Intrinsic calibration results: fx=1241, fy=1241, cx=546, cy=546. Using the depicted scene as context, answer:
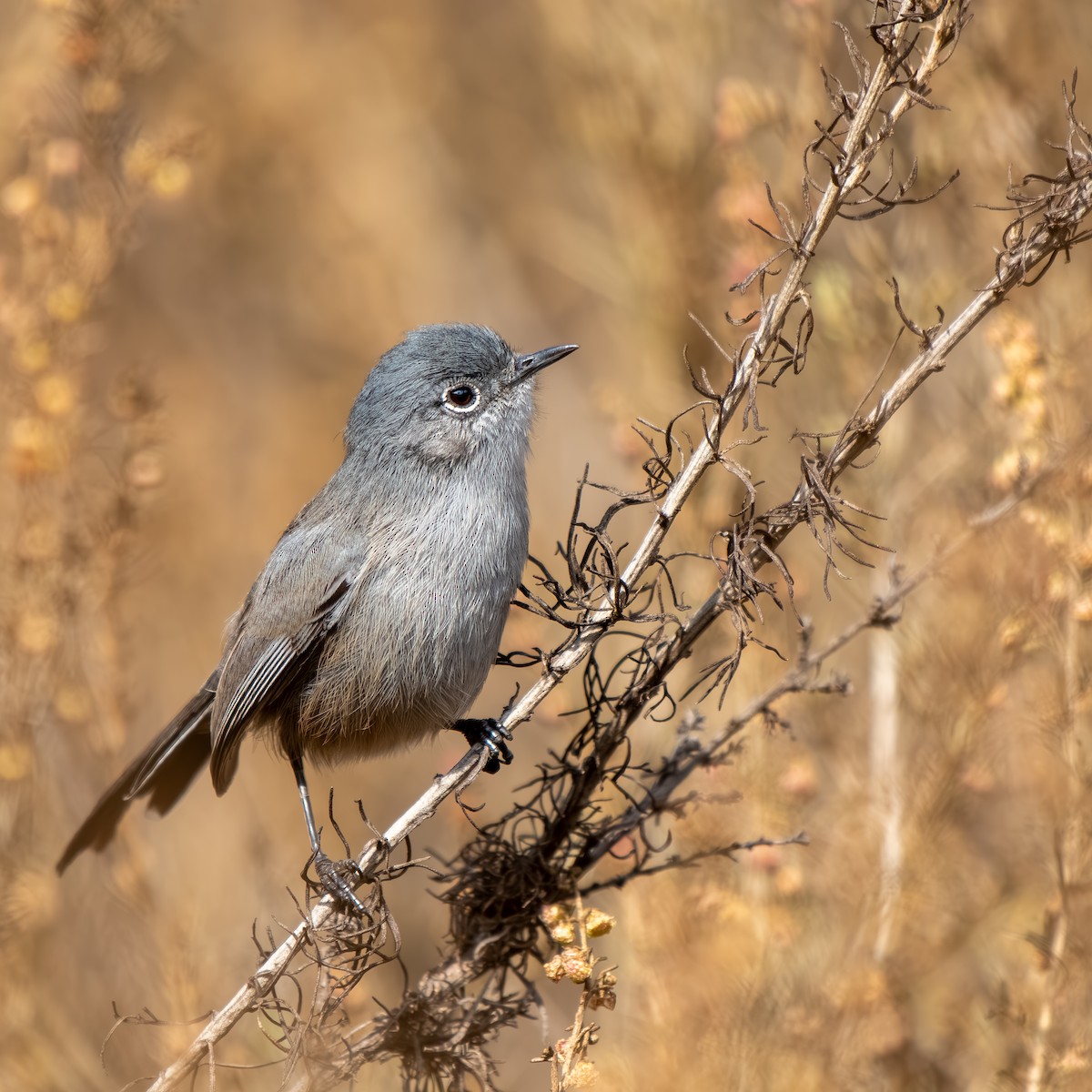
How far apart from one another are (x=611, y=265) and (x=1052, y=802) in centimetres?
252

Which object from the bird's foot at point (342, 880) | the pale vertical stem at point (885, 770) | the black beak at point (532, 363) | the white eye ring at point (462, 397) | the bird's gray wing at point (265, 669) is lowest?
the bird's foot at point (342, 880)

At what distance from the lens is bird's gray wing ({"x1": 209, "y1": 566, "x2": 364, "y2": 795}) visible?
355 centimetres

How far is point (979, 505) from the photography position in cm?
320

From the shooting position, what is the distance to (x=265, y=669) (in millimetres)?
3617

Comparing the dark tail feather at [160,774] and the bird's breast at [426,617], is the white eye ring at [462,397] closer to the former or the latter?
the bird's breast at [426,617]

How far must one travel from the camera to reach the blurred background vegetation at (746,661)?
299 centimetres

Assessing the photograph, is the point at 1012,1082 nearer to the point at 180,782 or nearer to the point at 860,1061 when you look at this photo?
the point at 860,1061

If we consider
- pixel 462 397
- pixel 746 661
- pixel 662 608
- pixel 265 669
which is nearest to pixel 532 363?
pixel 462 397

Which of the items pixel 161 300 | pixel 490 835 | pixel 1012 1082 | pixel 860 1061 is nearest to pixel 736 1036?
pixel 860 1061

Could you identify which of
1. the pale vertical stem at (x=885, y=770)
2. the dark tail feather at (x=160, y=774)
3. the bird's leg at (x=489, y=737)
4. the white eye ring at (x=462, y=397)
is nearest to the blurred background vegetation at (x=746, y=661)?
the pale vertical stem at (x=885, y=770)

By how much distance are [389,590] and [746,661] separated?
3.51 feet

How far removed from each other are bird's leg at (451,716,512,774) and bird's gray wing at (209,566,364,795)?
49 cm

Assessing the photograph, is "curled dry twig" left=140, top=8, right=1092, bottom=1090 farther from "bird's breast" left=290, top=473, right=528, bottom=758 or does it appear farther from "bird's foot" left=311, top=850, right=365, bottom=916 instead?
"bird's breast" left=290, top=473, right=528, bottom=758

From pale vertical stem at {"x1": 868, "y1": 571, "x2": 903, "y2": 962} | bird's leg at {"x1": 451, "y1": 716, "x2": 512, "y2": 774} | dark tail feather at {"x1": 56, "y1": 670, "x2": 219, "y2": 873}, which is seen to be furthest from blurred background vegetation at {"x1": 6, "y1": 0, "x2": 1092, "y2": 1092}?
bird's leg at {"x1": 451, "y1": 716, "x2": 512, "y2": 774}
